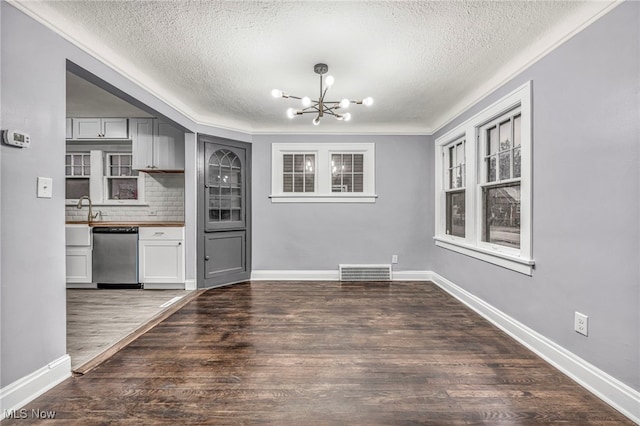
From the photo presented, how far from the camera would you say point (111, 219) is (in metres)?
4.53

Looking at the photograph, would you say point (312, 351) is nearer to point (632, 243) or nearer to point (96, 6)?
point (632, 243)

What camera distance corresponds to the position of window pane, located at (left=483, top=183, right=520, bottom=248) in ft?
8.70

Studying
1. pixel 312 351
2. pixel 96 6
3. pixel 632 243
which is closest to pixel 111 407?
pixel 312 351

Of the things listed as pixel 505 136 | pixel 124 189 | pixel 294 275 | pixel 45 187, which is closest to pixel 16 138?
pixel 45 187

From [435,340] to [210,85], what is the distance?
3.40m

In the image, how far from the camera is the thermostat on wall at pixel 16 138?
1.56 metres

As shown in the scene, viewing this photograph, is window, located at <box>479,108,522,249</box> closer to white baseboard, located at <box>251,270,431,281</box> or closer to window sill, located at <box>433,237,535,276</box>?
window sill, located at <box>433,237,535,276</box>

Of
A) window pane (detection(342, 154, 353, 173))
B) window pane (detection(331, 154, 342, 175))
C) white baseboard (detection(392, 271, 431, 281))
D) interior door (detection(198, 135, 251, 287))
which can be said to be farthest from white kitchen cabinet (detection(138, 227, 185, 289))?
white baseboard (detection(392, 271, 431, 281))

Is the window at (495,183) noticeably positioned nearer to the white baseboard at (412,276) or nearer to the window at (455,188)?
the window at (455,188)

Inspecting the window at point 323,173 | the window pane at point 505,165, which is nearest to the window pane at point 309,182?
the window at point 323,173

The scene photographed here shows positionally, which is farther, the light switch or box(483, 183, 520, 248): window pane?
box(483, 183, 520, 248): window pane

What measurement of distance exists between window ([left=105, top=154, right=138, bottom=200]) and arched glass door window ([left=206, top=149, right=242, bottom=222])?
1449 millimetres

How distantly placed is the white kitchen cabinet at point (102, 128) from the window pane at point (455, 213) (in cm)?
492
